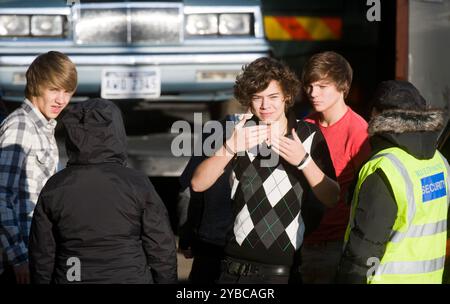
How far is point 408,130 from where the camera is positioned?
3193 mm

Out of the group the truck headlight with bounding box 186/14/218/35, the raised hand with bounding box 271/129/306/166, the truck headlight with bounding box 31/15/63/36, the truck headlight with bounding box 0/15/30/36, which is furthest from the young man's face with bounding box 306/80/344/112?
the truck headlight with bounding box 0/15/30/36

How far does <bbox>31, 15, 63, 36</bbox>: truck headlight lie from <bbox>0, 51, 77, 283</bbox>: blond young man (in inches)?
97.2

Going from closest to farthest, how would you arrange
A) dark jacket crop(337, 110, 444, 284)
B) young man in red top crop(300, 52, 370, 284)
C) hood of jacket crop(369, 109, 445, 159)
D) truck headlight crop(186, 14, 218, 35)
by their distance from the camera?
dark jacket crop(337, 110, 444, 284) → hood of jacket crop(369, 109, 445, 159) → young man in red top crop(300, 52, 370, 284) → truck headlight crop(186, 14, 218, 35)

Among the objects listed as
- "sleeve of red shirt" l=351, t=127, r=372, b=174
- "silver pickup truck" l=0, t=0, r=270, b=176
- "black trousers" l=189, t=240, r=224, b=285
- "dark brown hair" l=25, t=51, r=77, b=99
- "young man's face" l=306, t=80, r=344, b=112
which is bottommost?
"black trousers" l=189, t=240, r=224, b=285

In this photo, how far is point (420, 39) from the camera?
18.0 feet

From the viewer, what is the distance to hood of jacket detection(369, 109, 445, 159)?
125 inches

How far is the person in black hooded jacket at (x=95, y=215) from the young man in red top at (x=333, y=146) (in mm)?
831

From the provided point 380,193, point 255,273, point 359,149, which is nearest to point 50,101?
point 255,273

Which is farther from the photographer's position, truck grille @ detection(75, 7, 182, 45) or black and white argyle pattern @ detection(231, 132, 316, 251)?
truck grille @ detection(75, 7, 182, 45)

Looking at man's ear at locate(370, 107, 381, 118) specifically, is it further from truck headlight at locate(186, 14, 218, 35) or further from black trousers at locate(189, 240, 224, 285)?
truck headlight at locate(186, 14, 218, 35)

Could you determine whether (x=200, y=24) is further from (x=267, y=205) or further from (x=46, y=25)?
(x=267, y=205)

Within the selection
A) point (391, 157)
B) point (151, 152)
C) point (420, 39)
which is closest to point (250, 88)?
point (391, 157)

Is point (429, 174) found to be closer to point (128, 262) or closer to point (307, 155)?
point (307, 155)

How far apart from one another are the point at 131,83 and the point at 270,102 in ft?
8.83
